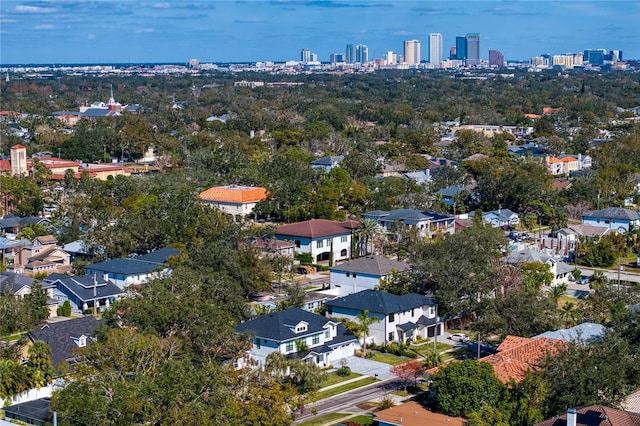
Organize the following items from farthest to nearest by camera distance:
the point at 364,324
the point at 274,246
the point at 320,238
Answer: the point at 320,238
the point at 274,246
the point at 364,324

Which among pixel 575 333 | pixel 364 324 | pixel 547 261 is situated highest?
pixel 575 333

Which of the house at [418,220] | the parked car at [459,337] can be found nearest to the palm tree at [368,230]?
the house at [418,220]

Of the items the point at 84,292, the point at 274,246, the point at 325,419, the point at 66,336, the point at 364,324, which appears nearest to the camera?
the point at 325,419

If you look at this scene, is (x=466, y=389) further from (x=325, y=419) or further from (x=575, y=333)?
(x=575, y=333)

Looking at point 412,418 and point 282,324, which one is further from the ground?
point 282,324

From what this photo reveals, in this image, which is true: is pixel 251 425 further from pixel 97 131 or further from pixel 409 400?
pixel 97 131

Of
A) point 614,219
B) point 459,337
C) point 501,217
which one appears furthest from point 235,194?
point 459,337

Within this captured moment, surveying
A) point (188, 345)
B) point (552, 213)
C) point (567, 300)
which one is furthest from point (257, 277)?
point (552, 213)

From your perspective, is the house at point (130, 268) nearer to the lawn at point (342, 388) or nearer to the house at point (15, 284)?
the house at point (15, 284)
